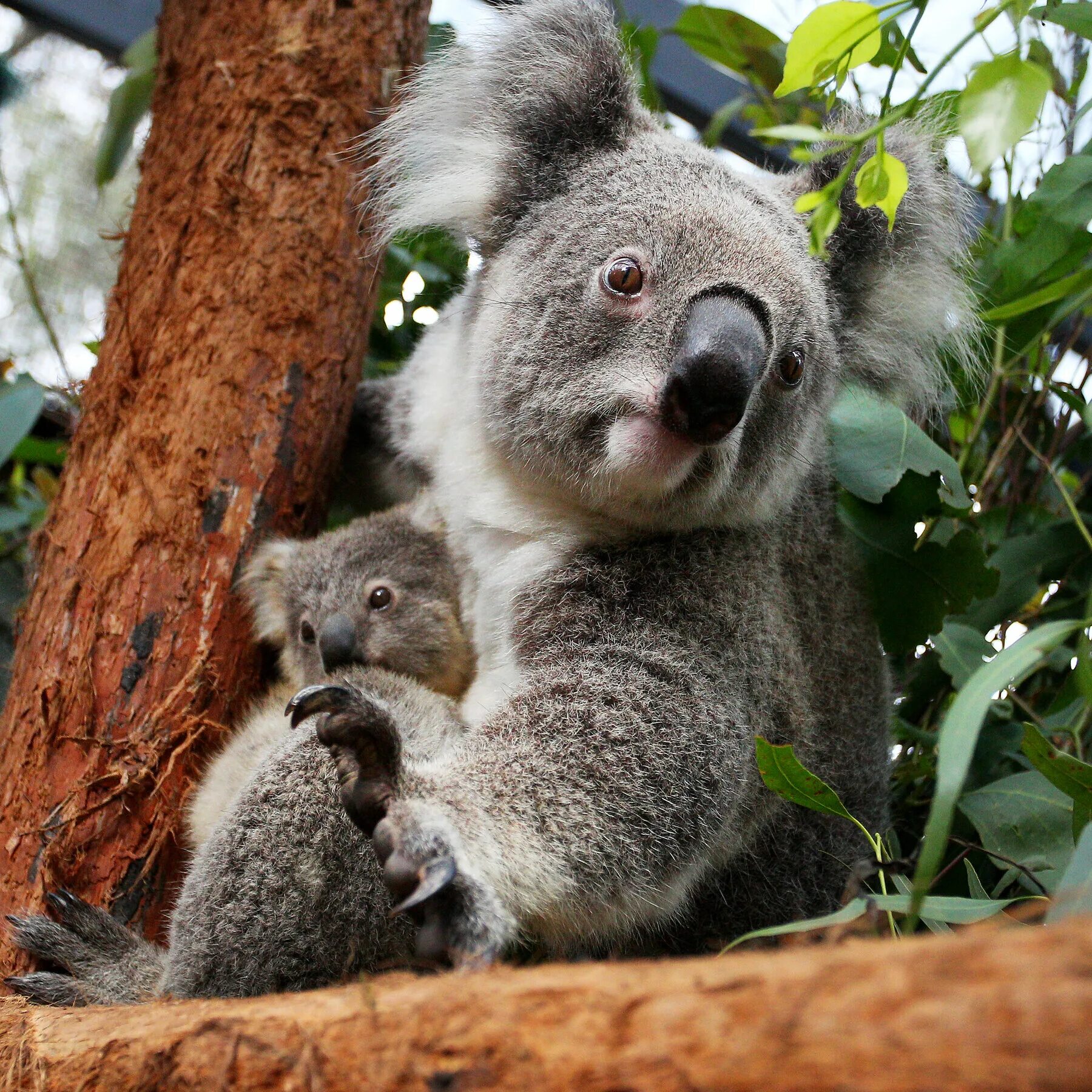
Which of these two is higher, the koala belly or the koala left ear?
the koala left ear

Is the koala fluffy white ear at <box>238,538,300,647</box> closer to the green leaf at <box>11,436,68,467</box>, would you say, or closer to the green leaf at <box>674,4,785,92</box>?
the green leaf at <box>11,436,68,467</box>

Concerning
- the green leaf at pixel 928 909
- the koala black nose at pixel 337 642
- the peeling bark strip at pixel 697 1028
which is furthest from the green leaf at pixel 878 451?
the peeling bark strip at pixel 697 1028

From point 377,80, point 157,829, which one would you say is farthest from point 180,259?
point 157,829

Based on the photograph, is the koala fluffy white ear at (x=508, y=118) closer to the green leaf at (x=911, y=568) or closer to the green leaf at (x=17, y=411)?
the green leaf at (x=911, y=568)

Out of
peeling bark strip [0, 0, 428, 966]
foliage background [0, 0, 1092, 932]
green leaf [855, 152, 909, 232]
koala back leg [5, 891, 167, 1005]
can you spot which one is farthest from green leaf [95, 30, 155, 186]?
green leaf [855, 152, 909, 232]

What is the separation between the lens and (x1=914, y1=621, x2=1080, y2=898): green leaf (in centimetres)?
104

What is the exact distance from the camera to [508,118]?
2.32 meters

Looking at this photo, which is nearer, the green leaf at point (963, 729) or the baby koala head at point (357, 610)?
the green leaf at point (963, 729)

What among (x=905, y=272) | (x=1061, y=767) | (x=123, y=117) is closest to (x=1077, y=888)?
(x=1061, y=767)

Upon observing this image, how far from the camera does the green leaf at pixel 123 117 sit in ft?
11.6

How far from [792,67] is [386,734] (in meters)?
1.13

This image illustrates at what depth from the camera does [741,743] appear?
74.9 inches

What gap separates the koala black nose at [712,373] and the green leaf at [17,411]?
1.86 metres

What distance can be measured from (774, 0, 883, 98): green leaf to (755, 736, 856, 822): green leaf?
37.9 inches
